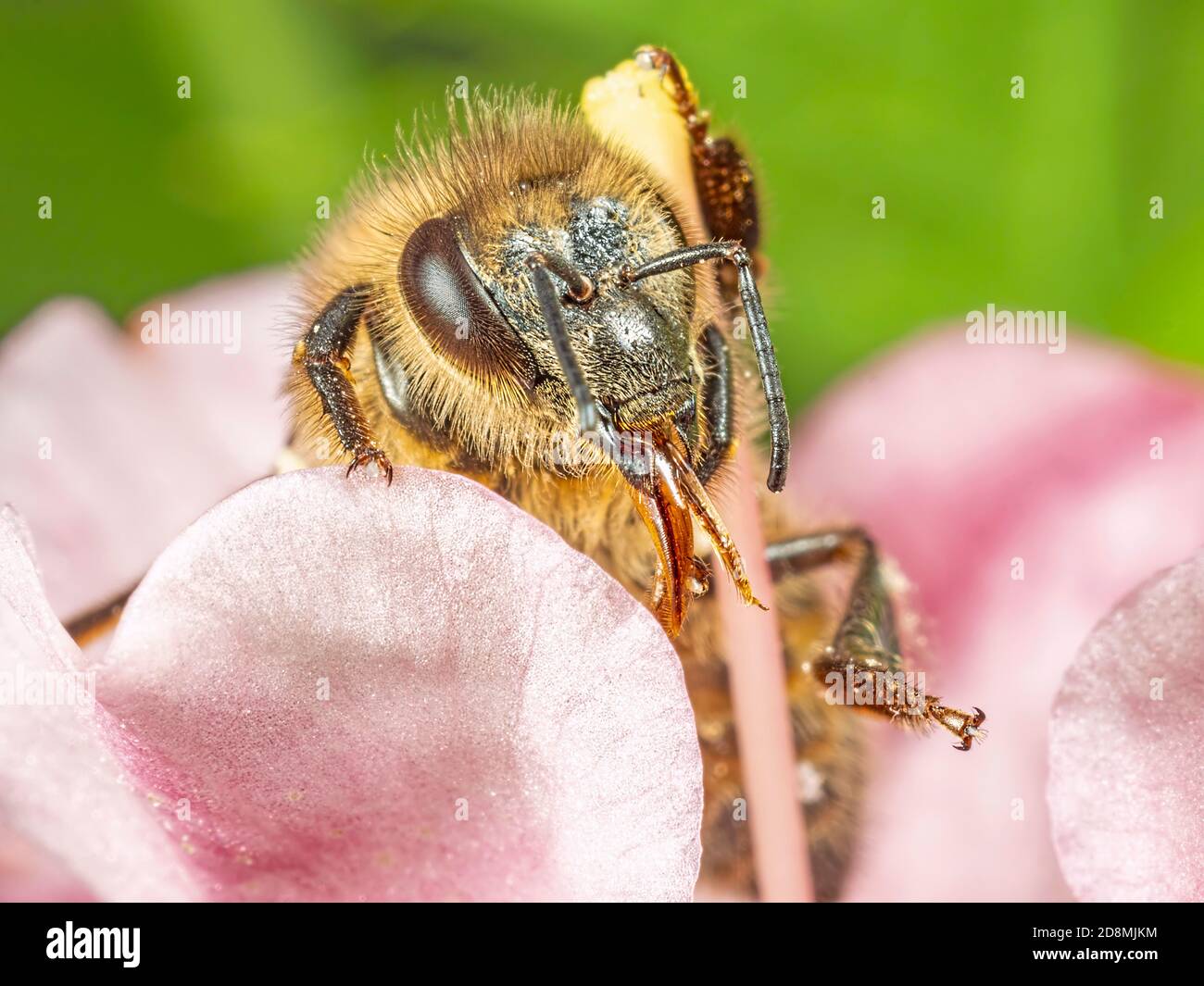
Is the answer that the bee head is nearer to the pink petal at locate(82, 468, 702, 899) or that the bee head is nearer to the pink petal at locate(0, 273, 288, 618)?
the pink petal at locate(82, 468, 702, 899)

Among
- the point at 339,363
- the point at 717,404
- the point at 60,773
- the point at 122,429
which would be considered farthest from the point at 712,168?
the point at 122,429

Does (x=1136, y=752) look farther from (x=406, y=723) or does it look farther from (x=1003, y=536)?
(x=1003, y=536)

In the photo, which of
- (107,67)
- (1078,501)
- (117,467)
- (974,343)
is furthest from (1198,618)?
(107,67)

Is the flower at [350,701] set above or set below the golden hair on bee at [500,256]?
below

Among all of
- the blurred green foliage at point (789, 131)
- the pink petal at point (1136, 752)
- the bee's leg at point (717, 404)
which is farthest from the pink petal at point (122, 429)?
the pink petal at point (1136, 752)

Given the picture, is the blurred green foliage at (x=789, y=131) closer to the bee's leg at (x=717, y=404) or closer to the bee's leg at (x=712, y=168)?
the bee's leg at (x=712, y=168)
